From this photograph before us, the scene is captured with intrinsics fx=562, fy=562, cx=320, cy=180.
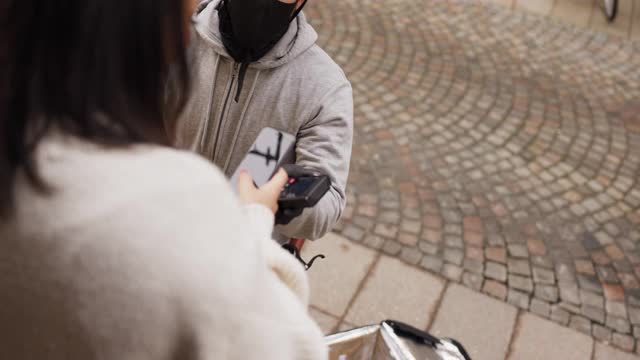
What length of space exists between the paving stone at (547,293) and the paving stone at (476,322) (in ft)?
0.70

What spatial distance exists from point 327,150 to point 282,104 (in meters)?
0.20

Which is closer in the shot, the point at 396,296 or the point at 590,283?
the point at 396,296

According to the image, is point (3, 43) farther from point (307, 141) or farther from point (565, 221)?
point (565, 221)

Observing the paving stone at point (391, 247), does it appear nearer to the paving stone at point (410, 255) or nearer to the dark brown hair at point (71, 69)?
the paving stone at point (410, 255)

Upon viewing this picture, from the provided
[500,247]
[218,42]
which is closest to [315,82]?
[218,42]

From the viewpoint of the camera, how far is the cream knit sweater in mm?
708

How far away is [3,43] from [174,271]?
0.36 meters

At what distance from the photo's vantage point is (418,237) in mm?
3594

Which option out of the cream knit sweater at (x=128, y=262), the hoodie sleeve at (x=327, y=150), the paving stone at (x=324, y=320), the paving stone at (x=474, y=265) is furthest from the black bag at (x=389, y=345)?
the paving stone at (x=474, y=265)

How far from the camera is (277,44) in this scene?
179 cm

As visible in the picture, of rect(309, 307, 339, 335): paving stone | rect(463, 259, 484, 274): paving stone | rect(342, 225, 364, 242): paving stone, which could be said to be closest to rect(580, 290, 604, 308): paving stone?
rect(463, 259, 484, 274): paving stone

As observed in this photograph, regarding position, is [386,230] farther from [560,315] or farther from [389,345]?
[389,345]

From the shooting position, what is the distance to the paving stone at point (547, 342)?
3.05m

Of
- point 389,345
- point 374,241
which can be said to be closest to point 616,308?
point 374,241
